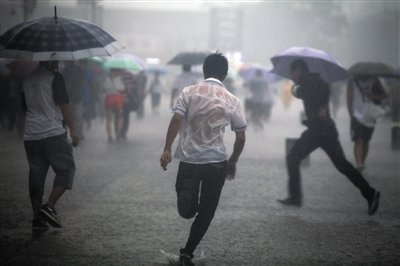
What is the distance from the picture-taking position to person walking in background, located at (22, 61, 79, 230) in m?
5.04

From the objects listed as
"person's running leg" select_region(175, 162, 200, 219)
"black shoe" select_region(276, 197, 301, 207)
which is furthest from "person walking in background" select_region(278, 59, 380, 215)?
"person's running leg" select_region(175, 162, 200, 219)

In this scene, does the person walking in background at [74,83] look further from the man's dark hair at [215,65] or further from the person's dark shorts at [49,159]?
the man's dark hair at [215,65]

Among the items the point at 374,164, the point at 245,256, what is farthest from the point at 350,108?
the point at 245,256

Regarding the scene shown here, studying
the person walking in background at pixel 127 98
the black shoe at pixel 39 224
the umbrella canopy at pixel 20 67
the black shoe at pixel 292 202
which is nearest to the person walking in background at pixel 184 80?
the person walking in background at pixel 127 98

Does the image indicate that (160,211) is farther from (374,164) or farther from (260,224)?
(374,164)

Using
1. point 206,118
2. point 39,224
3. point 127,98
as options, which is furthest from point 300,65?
point 127,98

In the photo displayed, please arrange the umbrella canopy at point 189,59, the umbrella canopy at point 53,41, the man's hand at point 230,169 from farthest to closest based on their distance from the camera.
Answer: the umbrella canopy at point 189,59
the umbrella canopy at point 53,41
the man's hand at point 230,169

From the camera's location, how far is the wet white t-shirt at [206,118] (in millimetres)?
4215

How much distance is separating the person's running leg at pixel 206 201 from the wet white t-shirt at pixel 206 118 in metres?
0.08

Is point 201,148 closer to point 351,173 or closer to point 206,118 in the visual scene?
point 206,118

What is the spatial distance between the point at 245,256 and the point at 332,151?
2330mm

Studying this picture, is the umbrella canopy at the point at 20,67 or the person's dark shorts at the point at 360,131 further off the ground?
the umbrella canopy at the point at 20,67

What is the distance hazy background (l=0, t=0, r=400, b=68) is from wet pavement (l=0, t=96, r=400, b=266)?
2.70 meters

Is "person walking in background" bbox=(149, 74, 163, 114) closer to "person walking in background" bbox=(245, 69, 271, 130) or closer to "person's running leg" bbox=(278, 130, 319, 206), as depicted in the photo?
"person walking in background" bbox=(245, 69, 271, 130)
